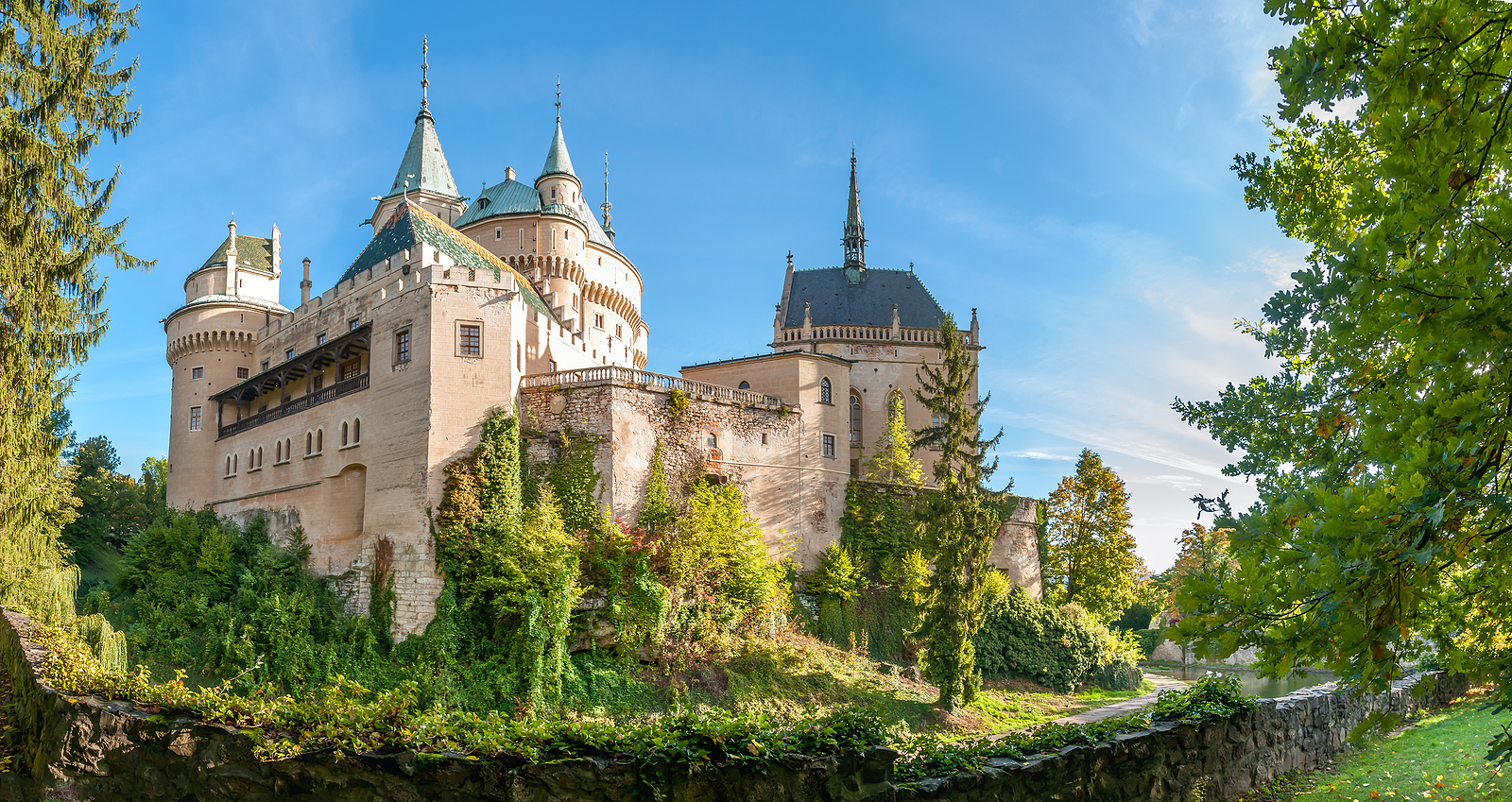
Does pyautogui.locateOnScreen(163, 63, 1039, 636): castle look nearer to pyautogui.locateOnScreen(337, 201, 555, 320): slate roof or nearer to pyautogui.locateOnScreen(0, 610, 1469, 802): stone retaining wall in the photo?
pyautogui.locateOnScreen(337, 201, 555, 320): slate roof

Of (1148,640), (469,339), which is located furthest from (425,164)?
(1148,640)

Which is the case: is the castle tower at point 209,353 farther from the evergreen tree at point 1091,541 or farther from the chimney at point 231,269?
the evergreen tree at point 1091,541

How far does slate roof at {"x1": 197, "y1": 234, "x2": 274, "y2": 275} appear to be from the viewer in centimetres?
3806

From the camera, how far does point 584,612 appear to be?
958 inches

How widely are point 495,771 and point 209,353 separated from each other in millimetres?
37559

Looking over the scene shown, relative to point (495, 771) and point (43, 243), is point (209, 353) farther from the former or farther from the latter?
point (495, 771)

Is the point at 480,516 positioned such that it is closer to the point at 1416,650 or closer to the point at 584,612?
the point at 584,612

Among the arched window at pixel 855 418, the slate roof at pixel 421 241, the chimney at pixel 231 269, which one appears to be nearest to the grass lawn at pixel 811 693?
the arched window at pixel 855 418

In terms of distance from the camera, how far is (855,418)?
39.9 metres

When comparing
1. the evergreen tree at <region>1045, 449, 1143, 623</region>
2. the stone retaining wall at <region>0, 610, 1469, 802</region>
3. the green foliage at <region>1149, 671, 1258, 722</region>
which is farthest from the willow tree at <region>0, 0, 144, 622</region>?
the evergreen tree at <region>1045, 449, 1143, 623</region>

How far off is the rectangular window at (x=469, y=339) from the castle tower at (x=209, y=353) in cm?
1609

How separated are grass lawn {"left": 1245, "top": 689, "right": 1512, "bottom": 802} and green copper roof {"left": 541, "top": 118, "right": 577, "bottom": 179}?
38.7 meters

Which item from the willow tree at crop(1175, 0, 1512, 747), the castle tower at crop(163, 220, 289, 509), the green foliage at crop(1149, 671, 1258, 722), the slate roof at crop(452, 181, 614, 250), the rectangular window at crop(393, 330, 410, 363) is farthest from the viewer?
the slate roof at crop(452, 181, 614, 250)

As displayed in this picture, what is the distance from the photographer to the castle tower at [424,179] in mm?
44531
